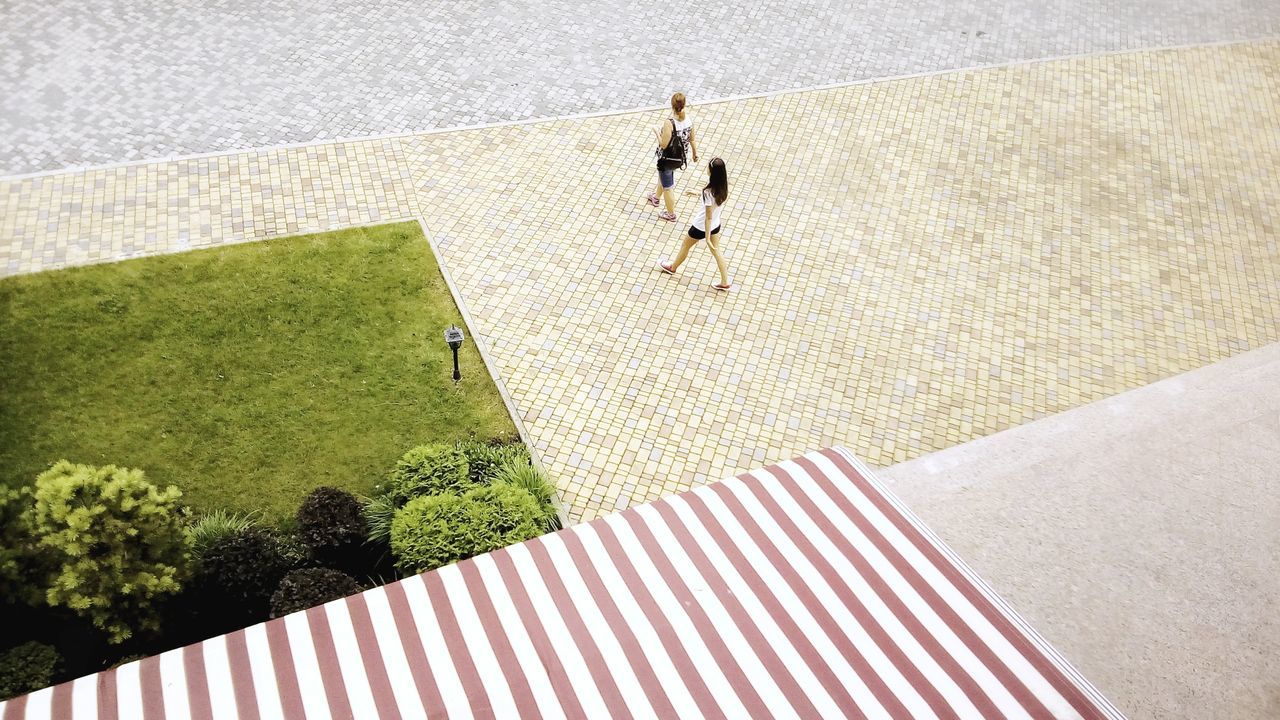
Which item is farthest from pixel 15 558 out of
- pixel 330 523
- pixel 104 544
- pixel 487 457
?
pixel 487 457

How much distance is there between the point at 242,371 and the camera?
9.77 meters

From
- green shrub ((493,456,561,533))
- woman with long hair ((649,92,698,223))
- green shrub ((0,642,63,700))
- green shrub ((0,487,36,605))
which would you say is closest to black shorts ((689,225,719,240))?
woman with long hair ((649,92,698,223))

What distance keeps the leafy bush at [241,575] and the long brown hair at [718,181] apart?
633 centimetres

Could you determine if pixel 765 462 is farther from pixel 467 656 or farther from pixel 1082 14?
pixel 1082 14

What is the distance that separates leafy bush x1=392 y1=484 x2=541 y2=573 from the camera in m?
7.42

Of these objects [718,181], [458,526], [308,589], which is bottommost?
[308,589]

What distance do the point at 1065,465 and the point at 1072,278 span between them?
3.83 m

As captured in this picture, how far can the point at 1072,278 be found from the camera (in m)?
12.1

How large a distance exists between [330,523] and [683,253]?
5.65 metres

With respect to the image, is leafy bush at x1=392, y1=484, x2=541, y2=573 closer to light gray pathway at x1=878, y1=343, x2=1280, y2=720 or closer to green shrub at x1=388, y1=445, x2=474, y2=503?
green shrub at x1=388, y1=445, x2=474, y2=503

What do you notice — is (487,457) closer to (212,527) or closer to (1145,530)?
(212,527)

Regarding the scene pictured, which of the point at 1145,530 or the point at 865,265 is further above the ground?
the point at 865,265

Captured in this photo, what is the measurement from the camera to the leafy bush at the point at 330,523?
786 centimetres

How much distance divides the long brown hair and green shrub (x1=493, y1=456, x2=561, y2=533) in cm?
421
